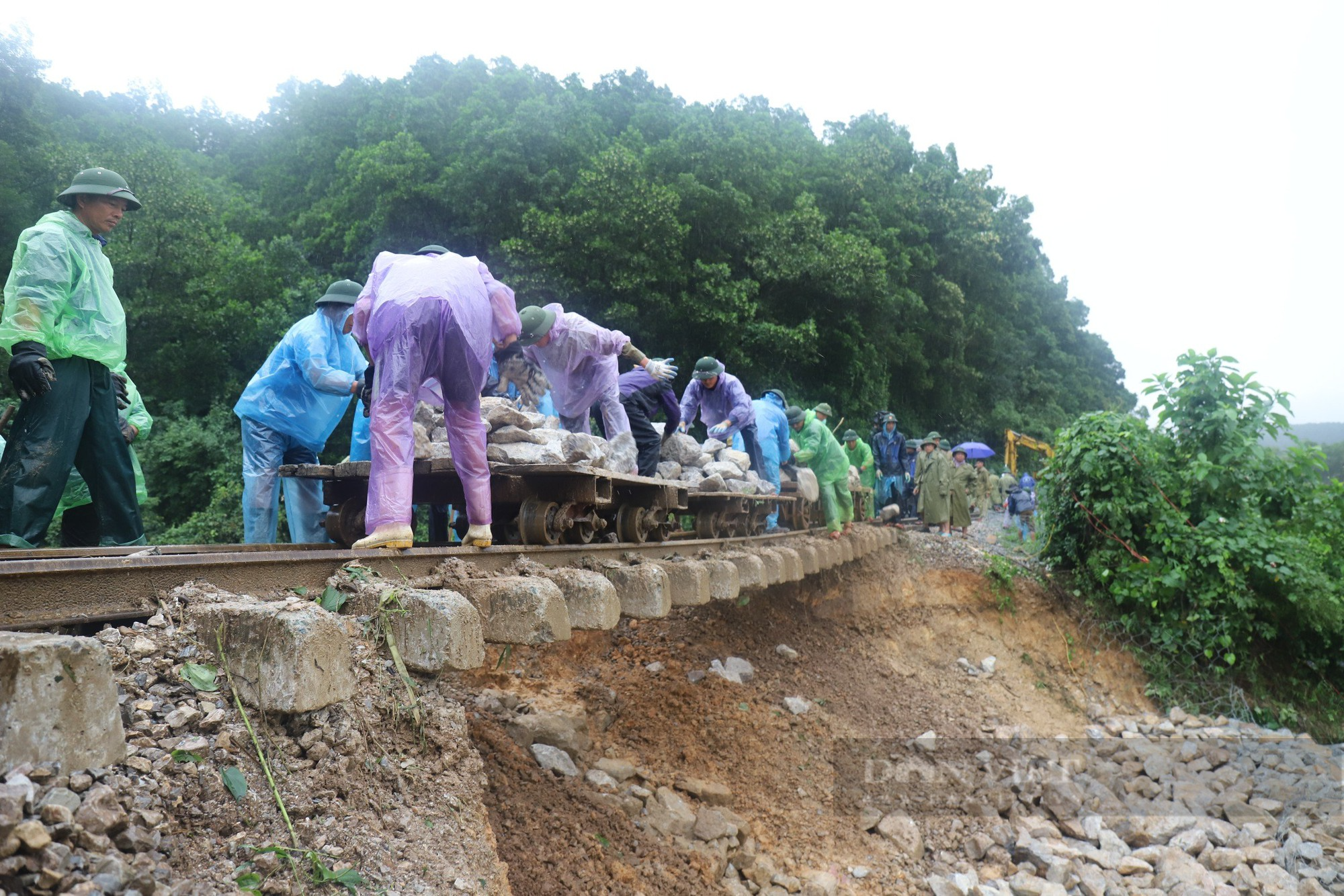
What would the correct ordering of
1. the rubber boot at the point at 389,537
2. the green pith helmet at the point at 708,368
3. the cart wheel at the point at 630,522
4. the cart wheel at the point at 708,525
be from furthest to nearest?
the green pith helmet at the point at 708,368 < the cart wheel at the point at 708,525 < the cart wheel at the point at 630,522 < the rubber boot at the point at 389,537

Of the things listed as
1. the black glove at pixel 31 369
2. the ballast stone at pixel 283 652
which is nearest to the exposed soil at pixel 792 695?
the ballast stone at pixel 283 652

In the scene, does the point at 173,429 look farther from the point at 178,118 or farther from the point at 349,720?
the point at 178,118

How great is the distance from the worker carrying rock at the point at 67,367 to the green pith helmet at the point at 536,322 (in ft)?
7.39

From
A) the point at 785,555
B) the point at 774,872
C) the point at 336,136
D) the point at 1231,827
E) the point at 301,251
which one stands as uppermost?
the point at 336,136

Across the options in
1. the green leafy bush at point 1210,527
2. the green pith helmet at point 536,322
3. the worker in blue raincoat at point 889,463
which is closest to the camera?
the green pith helmet at point 536,322

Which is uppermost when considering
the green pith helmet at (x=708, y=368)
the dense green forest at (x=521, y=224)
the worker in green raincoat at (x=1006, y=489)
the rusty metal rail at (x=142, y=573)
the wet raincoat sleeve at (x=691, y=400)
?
the dense green forest at (x=521, y=224)

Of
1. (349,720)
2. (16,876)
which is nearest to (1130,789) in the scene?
(349,720)

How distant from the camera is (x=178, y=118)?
85.8 feet

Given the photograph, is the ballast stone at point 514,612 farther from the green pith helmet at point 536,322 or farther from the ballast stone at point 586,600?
the green pith helmet at point 536,322

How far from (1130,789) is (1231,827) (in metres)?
0.88

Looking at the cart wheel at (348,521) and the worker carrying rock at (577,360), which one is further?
the worker carrying rock at (577,360)

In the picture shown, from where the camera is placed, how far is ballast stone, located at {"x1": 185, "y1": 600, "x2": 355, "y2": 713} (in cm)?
207

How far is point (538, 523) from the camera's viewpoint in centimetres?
452

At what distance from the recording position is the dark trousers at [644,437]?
6875 mm
